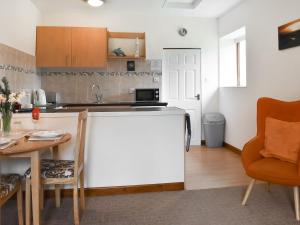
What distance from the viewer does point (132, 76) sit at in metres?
5.27

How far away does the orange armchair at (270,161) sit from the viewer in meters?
2.35

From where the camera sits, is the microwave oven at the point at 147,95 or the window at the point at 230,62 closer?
the microwave oven at the point at 147,95

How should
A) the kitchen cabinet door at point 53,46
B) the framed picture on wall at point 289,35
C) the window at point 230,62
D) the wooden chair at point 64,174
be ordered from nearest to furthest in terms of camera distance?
the wooden chair at point 64,174 → the framed picture on wall at point 289,35 → the kitchen cabinet door at point 53,46 → the window at point 230,62

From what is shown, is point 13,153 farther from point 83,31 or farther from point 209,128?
point 209,128

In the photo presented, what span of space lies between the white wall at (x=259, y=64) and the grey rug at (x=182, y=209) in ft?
4.44

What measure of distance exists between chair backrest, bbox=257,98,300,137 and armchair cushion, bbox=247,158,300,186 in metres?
0.42

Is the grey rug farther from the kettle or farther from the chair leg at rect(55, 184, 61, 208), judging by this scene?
the kettle

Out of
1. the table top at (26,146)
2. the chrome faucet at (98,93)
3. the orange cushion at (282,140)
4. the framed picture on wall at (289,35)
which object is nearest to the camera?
the table top at (26,146)

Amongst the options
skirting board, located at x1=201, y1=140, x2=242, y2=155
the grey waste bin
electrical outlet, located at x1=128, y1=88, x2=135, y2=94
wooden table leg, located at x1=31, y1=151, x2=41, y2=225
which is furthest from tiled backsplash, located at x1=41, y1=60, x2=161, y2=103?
wooden table leg, located at x1=31, y1=151, x2=41, y2=225

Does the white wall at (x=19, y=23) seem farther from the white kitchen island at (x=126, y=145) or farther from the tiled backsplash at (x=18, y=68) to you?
the white kitchen island at (x=126, y=145)

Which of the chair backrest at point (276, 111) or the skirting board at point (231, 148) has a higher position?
the chair backrest at point (276, 111)

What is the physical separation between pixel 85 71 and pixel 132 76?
90cm

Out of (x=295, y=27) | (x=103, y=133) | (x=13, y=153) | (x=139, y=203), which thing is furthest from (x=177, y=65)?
(x=13, y=153)

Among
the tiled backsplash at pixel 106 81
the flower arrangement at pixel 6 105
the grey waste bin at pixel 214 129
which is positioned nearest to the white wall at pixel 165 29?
the grey waste bin at pixel 214 129
